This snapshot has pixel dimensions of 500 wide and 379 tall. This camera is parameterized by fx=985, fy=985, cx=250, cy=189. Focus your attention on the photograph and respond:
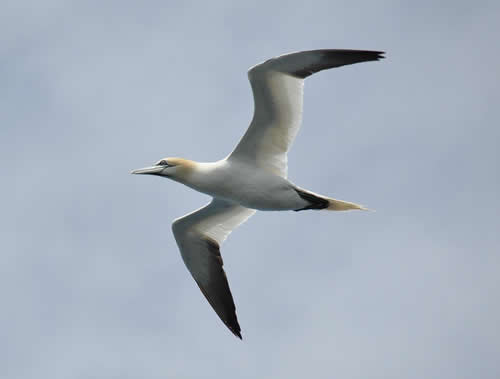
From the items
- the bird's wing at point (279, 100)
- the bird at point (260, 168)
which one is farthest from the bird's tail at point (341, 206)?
the bird's wing at point (279, 100)

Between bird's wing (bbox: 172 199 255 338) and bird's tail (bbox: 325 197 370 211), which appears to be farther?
bird's wing (bbox: 172 199 255 338)

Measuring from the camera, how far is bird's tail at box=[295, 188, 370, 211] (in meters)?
15.3

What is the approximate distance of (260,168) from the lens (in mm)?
A: 15359

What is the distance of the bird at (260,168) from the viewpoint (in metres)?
14.5

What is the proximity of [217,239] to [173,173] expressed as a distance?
162cm

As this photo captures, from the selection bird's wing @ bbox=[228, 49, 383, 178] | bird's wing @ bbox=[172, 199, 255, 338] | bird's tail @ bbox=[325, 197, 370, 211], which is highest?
bird's wing @ bbox=[228, 49, 383, 178]

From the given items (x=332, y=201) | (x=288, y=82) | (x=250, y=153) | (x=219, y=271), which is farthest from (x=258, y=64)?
(x=219, y=271)

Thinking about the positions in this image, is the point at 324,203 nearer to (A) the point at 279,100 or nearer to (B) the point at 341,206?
(B) the point at 341,206

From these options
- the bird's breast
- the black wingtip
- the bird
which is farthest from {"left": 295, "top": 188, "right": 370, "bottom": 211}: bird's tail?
the black wingtip

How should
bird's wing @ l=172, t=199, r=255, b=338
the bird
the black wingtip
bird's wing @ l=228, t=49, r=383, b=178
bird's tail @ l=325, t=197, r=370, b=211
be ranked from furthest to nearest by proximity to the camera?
bird's wing @ l=172, t=199, r=255, b=338 < the black wingtip < bird's tail @ l=325, t=197, r=370, b=211 < the bird < bird's wing @ l=228, t=49, r=383, b=178

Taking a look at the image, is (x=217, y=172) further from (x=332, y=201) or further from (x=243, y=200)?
(x=332, y=201)

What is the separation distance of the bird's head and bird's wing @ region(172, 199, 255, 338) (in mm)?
1068

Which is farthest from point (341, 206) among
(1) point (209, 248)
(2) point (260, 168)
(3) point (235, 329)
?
(3) point (235, 329)

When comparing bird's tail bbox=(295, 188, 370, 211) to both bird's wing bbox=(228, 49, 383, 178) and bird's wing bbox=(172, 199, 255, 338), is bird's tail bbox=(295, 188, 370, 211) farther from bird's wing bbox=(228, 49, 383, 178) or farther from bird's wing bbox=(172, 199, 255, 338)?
bird's wing bbox=(172, 199, 255, 338)
